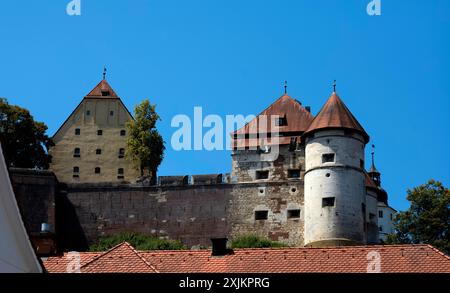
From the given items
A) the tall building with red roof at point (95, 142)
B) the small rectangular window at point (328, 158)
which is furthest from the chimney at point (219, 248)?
the tall building with red roof at point (95, 142)

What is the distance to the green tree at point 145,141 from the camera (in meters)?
61.5

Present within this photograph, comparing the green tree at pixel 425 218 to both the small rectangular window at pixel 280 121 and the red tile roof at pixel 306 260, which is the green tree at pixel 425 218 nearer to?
the small rectangular window at pixel 280 121

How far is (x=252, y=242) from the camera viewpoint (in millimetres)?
52125

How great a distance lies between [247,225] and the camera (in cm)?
5381

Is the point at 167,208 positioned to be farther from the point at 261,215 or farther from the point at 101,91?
the point at 101,91

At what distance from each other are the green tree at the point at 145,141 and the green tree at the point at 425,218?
50.5ft

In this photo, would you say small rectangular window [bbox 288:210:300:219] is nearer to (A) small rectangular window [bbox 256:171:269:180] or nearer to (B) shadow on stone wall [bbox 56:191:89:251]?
(A) small rectangular window [bbox 256:171:269:180]

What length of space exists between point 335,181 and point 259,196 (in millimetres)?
4835

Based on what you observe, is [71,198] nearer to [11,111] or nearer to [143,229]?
[143,229]

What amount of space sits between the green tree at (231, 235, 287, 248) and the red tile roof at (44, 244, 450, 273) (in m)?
28.6

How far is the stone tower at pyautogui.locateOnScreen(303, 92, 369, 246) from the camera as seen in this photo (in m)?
50.6

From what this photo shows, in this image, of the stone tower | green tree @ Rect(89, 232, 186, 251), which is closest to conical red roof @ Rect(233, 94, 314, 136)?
the stone tower
